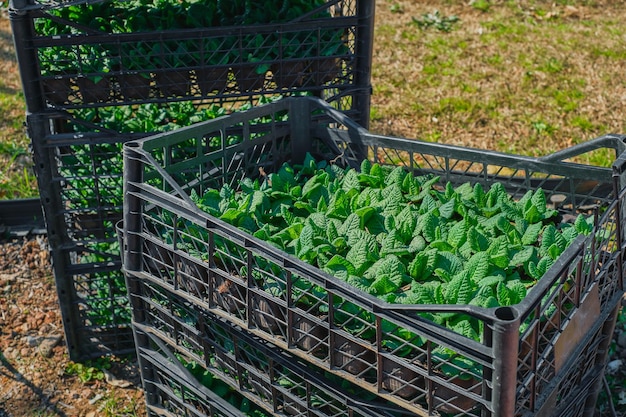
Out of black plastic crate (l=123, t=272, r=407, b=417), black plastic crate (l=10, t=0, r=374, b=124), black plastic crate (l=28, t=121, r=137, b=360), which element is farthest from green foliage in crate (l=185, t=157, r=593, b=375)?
black plastic crate (l=28, t=121, r=137, b=360)

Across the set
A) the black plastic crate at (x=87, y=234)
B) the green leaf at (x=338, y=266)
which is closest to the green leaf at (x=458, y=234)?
the green leaf at (x=338, y=266)

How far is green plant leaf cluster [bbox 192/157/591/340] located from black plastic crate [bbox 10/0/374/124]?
2.30 ft

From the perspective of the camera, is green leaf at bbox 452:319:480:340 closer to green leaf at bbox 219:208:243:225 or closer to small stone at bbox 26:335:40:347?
green leaf at bbox 219:208:243:225

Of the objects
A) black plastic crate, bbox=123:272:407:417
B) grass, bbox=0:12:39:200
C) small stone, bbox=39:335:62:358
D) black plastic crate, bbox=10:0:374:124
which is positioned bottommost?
small stone, bbox=39:335:62:358

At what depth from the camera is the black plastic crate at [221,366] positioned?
7.72ft

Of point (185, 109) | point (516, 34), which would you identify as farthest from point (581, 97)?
A: point (185, 109)

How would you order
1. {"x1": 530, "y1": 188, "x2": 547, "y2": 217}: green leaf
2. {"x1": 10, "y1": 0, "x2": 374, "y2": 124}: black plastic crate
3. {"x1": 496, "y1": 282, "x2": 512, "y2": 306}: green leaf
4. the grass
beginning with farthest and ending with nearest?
1. the grass
2. {"x1": 10, "y1": 0, "x2": 374, "y2": 124}: black plastic crate
3. {"x1": 530, "y1": 188, "x2": 547, "y2": 217}: green leaf
4. {"x1": 496, "y1": 282, "x2": 512, "y2": 306}: green leaf

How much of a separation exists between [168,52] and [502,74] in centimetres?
411

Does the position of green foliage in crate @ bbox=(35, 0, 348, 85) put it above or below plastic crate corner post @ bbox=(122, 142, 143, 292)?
above

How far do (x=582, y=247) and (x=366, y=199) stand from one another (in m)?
0.80

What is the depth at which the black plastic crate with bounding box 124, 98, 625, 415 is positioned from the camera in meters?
1.93

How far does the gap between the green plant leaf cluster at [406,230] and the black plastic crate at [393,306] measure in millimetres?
105

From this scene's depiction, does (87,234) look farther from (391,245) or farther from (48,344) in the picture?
(391,245)

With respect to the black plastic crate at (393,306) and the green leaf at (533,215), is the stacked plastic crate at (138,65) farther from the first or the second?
the green leaf at (533,215)
